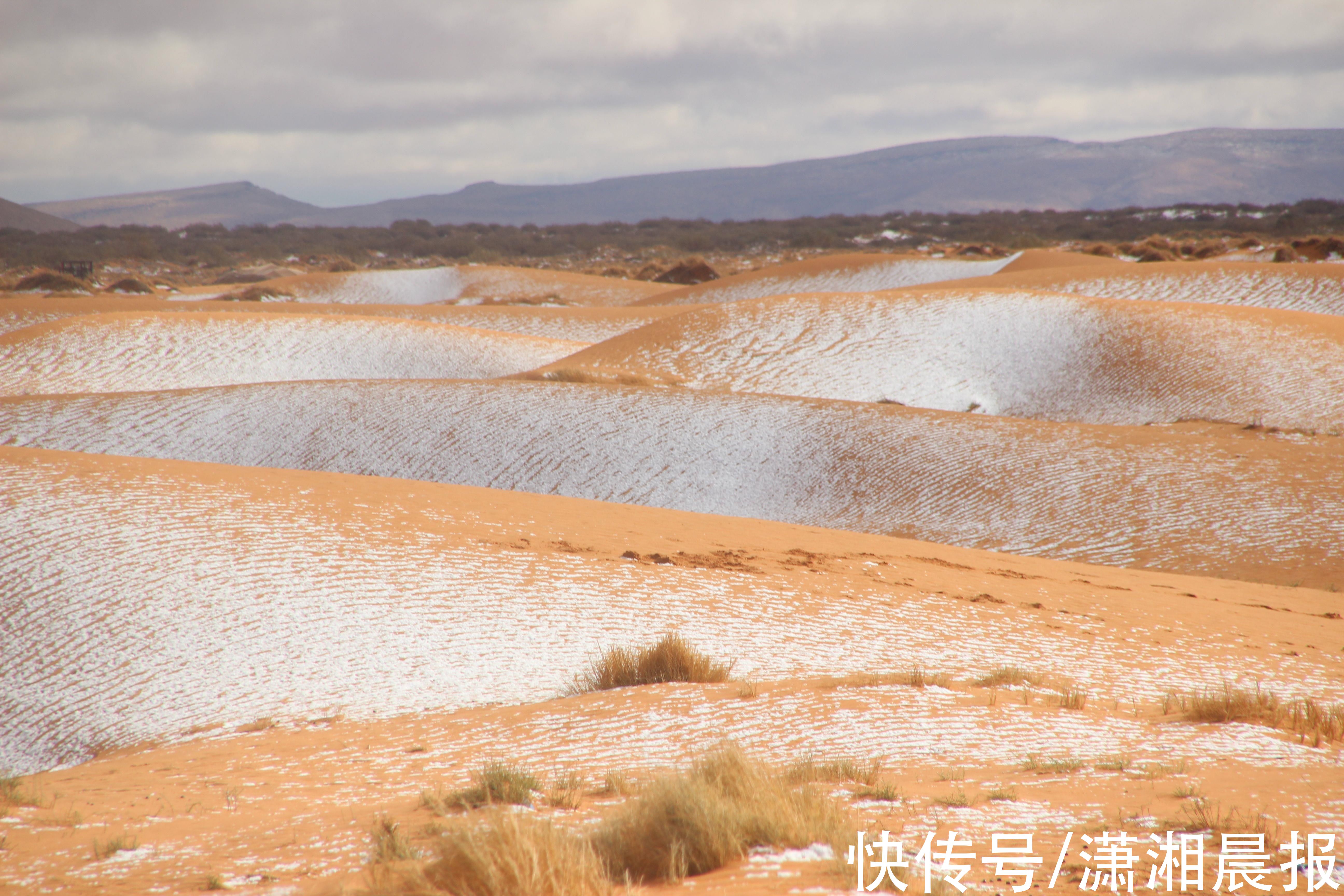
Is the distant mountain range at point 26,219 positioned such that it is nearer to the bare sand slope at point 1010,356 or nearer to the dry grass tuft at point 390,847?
the bare sand slope at point 1010,356

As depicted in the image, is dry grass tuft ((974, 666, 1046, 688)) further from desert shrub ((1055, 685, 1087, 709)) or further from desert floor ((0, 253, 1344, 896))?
desert shrub ((1055, 685, 1087, 709))

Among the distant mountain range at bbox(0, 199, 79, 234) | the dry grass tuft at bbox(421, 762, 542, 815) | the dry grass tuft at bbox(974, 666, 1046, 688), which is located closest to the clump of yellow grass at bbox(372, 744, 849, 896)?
the dry grass tuft at bbox(421, 762, 542, 815)

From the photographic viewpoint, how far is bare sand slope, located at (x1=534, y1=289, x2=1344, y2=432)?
19125 mm

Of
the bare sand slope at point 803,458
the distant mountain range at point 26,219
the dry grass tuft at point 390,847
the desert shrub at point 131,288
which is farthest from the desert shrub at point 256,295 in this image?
the distant mountain range at point 26,219

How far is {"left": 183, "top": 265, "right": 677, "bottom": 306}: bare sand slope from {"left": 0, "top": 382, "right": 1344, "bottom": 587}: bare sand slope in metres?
27.7

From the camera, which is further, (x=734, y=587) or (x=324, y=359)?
(x=324, y=359)

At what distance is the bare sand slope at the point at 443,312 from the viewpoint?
3156 cm

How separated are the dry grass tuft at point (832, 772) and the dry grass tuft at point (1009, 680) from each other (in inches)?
69.0

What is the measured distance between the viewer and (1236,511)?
11367mm

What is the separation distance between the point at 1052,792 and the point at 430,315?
120 feet

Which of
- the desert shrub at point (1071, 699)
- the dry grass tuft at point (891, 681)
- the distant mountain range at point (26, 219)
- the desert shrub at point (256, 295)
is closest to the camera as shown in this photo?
the desert shrub at point (1071, 699)

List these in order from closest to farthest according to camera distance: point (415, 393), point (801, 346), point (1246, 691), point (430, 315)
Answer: point (1246, 691) < point (415, 393) < point (801, 346) < point (430, 315)

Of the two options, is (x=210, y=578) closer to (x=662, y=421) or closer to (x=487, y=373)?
(x=662, y=421)

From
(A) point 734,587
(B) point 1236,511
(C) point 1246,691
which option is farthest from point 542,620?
(B) point 1236,511
